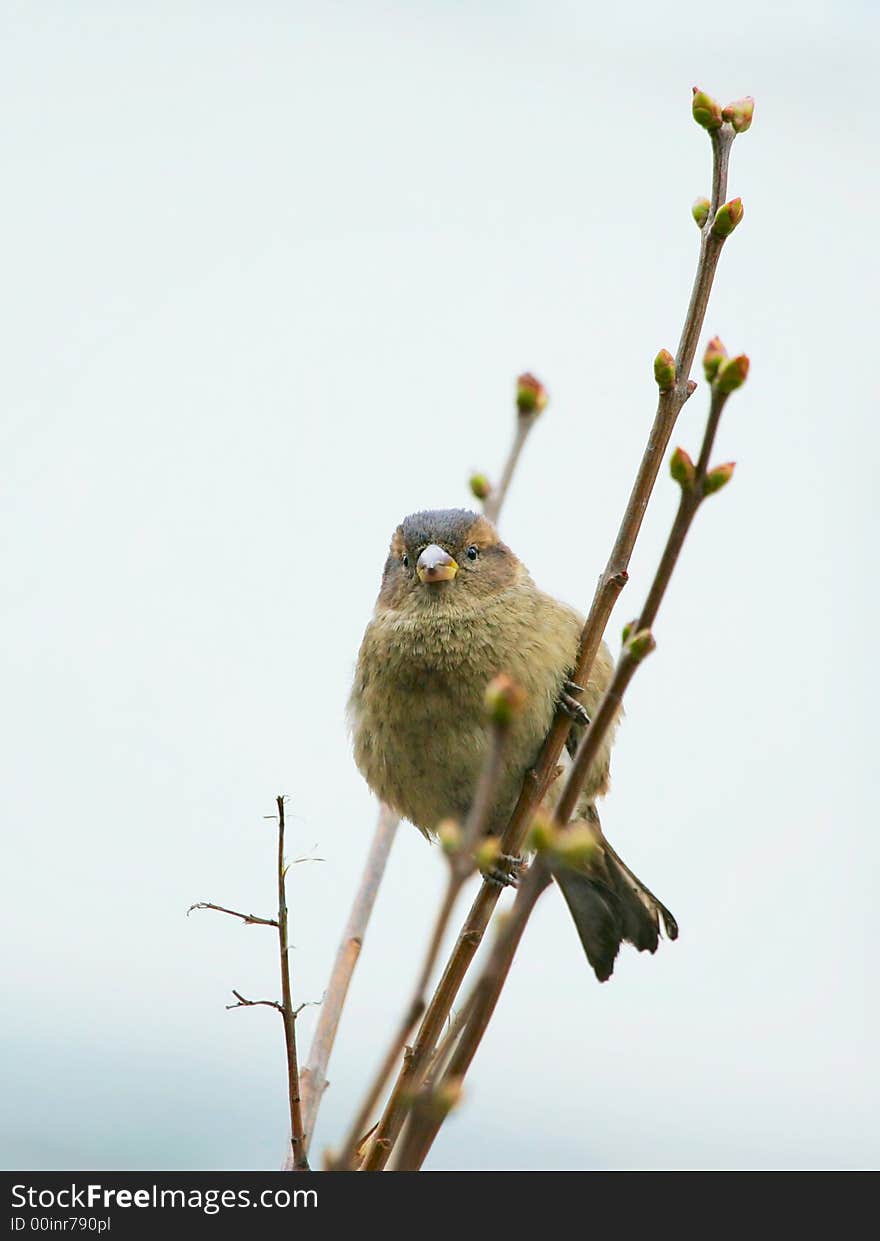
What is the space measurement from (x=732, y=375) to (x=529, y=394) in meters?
0.65

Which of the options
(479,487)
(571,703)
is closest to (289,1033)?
(479,487)

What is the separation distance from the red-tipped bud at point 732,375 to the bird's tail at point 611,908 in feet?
8.91

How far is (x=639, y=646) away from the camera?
155 centimetres

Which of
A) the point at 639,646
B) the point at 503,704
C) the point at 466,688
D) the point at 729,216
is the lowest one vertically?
the point at 503,704

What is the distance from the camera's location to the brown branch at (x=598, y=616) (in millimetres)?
2061

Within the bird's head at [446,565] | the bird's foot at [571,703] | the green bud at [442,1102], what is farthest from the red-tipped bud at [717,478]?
the bird's head at [446,565]

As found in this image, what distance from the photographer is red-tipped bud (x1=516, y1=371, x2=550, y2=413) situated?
7.22ft

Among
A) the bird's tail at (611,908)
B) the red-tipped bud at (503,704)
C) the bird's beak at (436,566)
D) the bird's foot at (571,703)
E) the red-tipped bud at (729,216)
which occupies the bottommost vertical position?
the bird's tail at (611,908)

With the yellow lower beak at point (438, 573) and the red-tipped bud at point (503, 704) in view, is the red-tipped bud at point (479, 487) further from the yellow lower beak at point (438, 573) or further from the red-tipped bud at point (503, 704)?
the red-tipped bud at point (503, 704)

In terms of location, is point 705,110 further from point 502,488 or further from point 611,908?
point 611,908

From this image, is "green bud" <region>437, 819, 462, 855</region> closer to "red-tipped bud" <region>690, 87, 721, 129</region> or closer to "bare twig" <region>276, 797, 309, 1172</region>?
"bare twig" <region>276, 797, 309, 1172</region>

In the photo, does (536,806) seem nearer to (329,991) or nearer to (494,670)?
(329,991)
